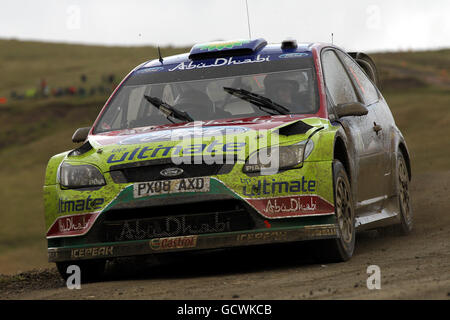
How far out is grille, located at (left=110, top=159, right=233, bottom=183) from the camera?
6.76m

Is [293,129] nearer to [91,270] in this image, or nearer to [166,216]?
[166,216]

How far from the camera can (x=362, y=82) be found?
9445 millimetres

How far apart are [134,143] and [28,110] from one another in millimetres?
35667

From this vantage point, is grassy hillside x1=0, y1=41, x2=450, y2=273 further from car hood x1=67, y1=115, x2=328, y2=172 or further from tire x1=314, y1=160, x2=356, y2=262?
tire x1=314, y1=160, x2=356, y2=262

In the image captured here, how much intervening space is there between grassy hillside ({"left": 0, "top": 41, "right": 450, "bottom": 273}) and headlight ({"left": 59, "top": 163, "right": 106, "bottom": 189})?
7.52 meters

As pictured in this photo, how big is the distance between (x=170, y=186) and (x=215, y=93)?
1.44 m

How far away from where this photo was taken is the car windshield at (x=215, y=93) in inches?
306

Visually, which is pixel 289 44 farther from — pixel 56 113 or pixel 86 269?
pixel 56 113

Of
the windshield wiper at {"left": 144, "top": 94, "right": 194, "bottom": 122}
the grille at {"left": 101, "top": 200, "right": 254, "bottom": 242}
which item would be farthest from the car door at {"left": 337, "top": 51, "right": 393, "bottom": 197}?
the grille at {"left": 101, "top": 200, "right": 254, "bottom": 242}

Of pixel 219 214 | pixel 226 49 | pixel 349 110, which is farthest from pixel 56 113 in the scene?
pixel 219 214

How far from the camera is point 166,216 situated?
684cm

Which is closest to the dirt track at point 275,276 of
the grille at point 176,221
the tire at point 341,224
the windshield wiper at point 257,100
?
the tire at point 341,224

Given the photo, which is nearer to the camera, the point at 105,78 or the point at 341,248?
the point at 341,248

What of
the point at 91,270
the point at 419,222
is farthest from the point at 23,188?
the point at 91,270
